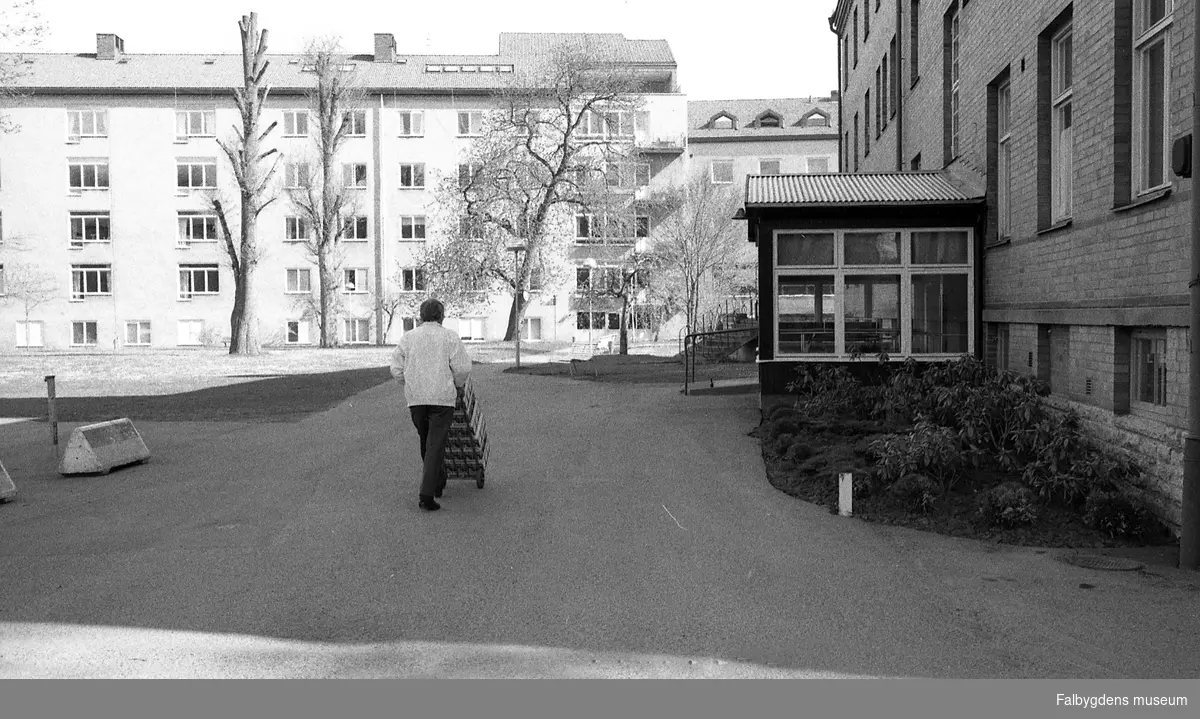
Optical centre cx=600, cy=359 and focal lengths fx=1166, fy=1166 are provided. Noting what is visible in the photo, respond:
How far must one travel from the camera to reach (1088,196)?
37.4 ft

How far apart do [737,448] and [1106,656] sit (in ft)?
28.2

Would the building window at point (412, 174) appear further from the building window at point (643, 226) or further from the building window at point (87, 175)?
the building window at point (87, 175)

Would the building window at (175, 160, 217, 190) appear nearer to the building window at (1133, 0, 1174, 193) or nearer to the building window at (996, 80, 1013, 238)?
the building window at (996, 80, 1013, 238)

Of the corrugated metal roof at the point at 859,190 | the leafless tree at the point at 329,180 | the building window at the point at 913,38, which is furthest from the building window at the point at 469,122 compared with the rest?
the corrugated metal roof at the point at 859,190

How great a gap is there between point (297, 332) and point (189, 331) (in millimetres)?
5828

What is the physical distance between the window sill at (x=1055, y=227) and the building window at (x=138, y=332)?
57.0 m

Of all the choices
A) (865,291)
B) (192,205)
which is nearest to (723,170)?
(192,205)

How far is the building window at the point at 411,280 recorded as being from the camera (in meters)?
60.8

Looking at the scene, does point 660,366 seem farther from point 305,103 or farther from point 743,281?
point 305,103

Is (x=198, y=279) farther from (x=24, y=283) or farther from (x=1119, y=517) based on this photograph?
(x=1119, y=517)

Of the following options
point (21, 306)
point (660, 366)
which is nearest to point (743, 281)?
point (660, 366)

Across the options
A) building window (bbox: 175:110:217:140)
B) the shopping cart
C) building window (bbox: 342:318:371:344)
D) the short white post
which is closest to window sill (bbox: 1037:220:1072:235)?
the short white post

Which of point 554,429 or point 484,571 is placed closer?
Answer: point 484,571

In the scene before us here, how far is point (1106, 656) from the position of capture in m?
6.01
